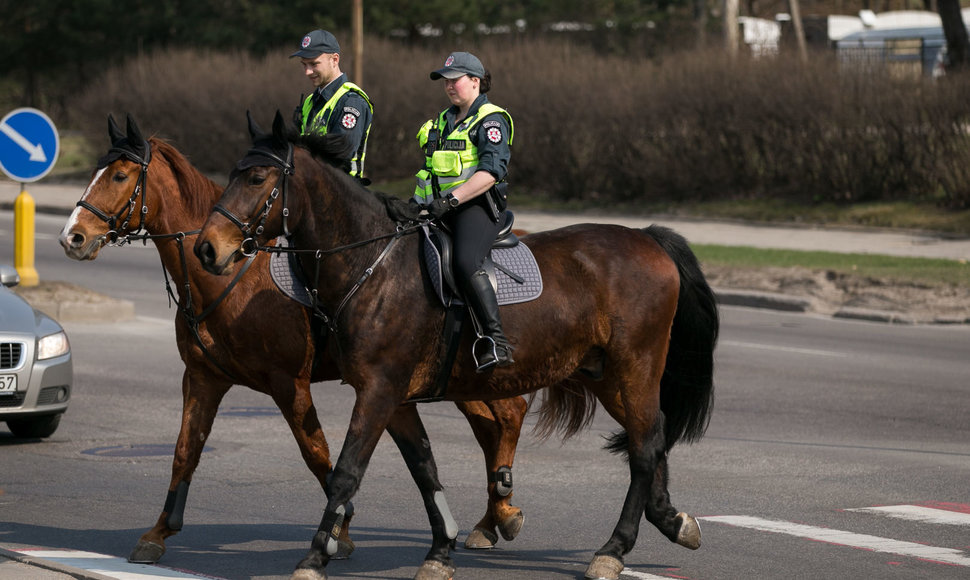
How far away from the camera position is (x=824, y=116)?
30031 millimetres

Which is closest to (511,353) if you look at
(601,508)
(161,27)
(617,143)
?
(601,508)

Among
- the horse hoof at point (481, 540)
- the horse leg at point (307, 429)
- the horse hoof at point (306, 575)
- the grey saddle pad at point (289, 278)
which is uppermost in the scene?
the grey saddle pad at point (289, 278)

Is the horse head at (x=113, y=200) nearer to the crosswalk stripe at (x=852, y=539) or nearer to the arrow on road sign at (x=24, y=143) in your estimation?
the crosswalk stripe at (x=852, y=539)

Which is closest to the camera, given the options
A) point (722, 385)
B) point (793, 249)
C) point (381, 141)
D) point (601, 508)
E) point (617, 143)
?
point (601, 508)

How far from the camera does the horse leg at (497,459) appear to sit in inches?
309

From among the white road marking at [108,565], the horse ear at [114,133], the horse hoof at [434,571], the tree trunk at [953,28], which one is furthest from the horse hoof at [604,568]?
the tree trunk at [953,28]

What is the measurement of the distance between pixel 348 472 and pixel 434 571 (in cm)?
70

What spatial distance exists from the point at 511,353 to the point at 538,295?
37cm

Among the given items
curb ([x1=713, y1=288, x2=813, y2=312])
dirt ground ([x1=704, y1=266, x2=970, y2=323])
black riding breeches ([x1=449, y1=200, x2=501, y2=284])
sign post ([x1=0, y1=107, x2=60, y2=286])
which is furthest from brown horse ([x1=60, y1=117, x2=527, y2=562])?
curb ([x1=713, y1=288, x2=813, y2=312])

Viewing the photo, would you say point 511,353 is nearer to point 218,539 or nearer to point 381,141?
point 218,539

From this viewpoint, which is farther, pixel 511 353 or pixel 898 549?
pixel 898 549

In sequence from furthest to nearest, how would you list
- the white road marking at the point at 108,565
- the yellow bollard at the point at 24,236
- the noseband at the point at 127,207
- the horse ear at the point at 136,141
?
1. the yellow bollard at the point at 24,236
2. the horse ear at the point at 136,141
3. the noseband at the point at 127,207
4. the white road marking at the point at 108,565

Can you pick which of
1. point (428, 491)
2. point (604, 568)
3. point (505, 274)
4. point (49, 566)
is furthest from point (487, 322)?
point (49, 566)

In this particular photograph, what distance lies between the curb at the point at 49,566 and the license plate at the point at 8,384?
326 centimetres
